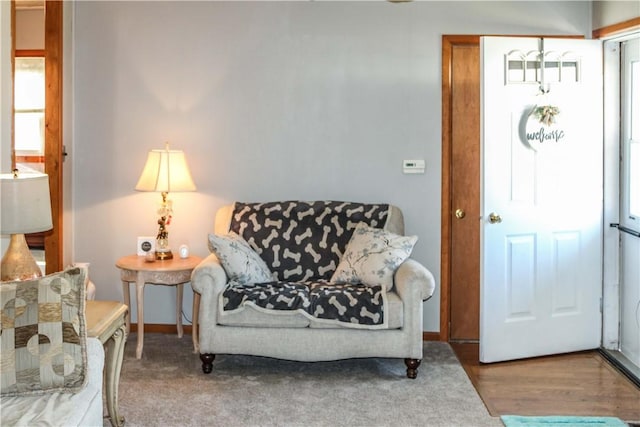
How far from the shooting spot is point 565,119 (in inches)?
179

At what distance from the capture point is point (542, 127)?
4.48 metres

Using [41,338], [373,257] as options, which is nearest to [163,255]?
[373,257]

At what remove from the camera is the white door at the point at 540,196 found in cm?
443

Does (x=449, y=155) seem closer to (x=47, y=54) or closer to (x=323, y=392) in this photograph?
(x=323, y=392)

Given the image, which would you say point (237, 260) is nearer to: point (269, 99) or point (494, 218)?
→ point (269, 99)

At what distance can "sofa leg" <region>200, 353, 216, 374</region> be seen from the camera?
416cm

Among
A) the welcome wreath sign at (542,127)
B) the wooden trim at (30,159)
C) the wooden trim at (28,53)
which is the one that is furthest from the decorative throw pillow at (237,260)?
the wooden trim at (30,159)

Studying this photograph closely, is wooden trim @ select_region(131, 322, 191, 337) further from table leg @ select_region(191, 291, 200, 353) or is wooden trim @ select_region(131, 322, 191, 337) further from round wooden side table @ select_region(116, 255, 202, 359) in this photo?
round wooden side table @ select_region(116, 255, 202, 359)

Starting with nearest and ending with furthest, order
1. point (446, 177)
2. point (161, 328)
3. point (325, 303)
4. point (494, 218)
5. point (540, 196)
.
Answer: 1. point (325, 303)
2. point (494, 218)
3. point (540, 196)
4. point (446, 177)
5. point (161, 328)

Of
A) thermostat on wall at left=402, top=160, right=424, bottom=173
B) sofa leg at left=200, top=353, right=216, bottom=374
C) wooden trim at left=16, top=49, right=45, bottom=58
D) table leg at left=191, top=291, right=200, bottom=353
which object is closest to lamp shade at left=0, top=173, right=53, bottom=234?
sofa leg at left=200, top=353, right=216, bottom=374

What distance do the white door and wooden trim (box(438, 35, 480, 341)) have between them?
0.57 metres

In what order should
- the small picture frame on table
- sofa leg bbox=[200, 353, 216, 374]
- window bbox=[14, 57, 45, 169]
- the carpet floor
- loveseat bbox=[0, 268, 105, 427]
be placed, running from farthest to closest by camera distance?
1. window bbox=[14, 57, 45, 169]
2. the small picture frame on table
3. sofa leg bbox=[200, 353, 216, 374]
4. the carpet floor
5. loveseat bbox=[0, 268, 105, 427]

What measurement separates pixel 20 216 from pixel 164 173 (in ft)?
5.01

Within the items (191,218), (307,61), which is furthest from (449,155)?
(191,218)
